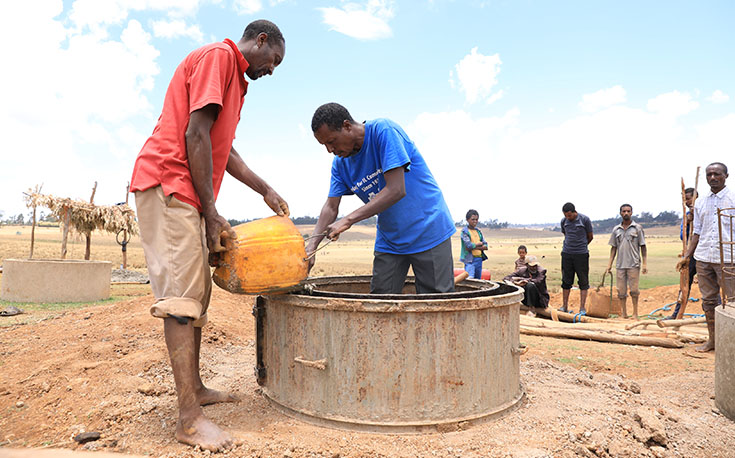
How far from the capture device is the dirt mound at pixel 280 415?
2803mm

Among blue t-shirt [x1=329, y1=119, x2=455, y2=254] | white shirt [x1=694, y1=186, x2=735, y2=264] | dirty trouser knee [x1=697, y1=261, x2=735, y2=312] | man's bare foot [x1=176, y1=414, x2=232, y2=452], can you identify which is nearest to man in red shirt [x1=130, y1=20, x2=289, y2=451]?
man's bare foot [x1=176, y1=414, x2=232, y2=452]

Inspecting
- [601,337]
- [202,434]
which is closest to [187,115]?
[202,434]

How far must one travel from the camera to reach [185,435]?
2.73 metres

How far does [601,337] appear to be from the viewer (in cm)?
682

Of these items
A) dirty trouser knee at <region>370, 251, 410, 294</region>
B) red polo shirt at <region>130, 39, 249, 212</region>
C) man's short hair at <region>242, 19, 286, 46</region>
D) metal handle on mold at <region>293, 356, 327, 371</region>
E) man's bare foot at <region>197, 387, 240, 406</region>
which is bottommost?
man's bare foot at <region>197, 387, 240, 406</region>

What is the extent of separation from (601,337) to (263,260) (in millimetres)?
5556

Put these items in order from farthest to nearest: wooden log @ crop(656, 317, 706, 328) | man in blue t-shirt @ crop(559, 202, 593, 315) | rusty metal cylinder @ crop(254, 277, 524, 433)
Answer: man in blue t-shirt @ crop(559, 202, 593, 315)
wooden log @ crop(656, 317, 706, 328)
rusty metal cylinder @ crop(254, 277, 524, 433)

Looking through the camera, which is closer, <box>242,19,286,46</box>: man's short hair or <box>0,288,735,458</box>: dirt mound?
<box>0,288,735,458</box>: dirt mound

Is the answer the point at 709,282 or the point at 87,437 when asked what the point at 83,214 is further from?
the point at 709,282

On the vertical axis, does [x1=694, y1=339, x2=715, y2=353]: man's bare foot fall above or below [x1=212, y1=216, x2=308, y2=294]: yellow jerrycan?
below

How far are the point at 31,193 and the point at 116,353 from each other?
373 inches

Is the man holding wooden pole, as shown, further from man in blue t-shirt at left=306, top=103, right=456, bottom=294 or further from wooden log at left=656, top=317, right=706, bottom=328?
man in blue t-shirt at left=306, top=103, right=456, bottom=294

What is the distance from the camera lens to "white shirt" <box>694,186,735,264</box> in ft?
17.8

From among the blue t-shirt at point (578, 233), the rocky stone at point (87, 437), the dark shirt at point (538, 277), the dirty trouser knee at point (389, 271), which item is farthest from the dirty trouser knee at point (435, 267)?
the blue t-shirt at point (578, 233)
